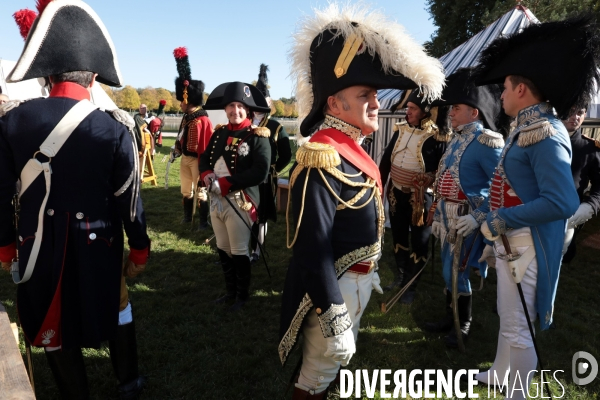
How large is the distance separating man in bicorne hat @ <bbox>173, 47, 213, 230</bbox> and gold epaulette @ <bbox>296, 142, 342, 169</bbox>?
195 inches

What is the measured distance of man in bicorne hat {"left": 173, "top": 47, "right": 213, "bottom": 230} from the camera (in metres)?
6.66

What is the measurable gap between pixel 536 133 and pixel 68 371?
3.07 m

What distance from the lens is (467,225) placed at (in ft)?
9.55

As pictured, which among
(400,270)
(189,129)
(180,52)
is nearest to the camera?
(400,270)

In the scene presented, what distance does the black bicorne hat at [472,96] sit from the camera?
10.4 ft

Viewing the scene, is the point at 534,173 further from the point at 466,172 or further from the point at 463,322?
the point at 463,322

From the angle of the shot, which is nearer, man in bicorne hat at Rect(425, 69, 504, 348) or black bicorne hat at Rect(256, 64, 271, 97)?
man in bicorne hat at Rect(425, 69, 504, 348)

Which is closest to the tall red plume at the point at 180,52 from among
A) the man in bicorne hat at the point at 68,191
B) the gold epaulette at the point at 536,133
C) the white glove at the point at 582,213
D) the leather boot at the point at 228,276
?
the leather boot at the point at 228,276

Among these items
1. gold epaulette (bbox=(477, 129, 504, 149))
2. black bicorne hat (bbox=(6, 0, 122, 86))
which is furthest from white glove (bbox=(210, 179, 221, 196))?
gold epaulette (bbox=(477, 129, 504, 149))

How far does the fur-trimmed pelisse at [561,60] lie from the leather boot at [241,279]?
9.12 feet

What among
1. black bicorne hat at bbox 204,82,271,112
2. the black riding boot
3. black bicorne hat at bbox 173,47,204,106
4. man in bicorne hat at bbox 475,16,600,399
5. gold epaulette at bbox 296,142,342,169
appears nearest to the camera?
gold epaulette at bbox 296,142,342,169

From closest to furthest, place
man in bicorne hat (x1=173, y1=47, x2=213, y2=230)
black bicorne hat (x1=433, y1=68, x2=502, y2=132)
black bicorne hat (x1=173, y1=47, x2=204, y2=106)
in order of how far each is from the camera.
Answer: black bicorne hat (x1=433, y1=68, x2=502, y2=132)
man in bicorne hat (x1=173, y1=47, x2=213, y2=230)
black bicorne hat (x1=173, y1=47, x2=204, y2=106)

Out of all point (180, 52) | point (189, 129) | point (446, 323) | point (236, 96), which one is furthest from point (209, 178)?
point (180, 52)

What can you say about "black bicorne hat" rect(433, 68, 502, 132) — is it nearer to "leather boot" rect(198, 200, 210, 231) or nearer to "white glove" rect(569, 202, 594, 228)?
"white glove" rect(569, 202, 594, 228)
